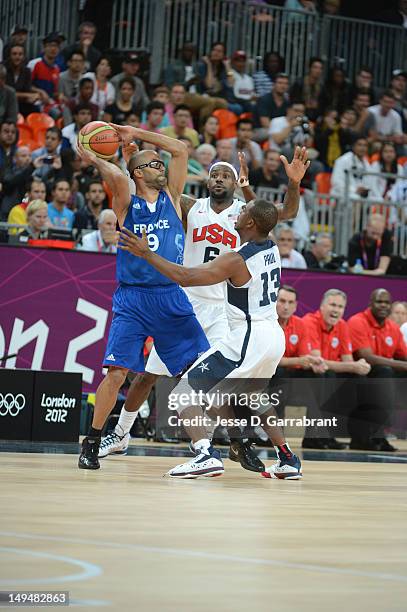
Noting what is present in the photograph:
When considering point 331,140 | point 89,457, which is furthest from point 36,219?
point 331,140

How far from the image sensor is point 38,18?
2077 centimetres

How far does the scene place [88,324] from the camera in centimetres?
1430

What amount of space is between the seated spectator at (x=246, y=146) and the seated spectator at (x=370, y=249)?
2172 mm

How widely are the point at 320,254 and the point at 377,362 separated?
98.7 inches

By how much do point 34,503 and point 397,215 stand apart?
13.1 m

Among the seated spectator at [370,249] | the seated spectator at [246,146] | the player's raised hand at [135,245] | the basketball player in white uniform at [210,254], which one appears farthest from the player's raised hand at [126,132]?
the seated spectator at [246,146]

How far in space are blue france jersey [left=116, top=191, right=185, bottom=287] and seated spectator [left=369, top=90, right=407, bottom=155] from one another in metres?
13.4

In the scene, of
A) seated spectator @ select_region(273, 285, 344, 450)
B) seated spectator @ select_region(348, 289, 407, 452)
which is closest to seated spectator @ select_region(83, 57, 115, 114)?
seated spectator @ select_region(273, 285, 344, 450)

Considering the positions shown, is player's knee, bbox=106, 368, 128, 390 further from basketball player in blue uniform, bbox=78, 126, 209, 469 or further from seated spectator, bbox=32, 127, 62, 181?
seated spectator, bbox=32, 127, 62, 181

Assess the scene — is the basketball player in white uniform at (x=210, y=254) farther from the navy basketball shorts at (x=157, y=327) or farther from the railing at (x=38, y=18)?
the railing at (x=38, y=18)

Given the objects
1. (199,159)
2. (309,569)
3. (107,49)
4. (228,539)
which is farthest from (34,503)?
(107,49)

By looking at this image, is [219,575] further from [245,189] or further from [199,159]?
[199,159]

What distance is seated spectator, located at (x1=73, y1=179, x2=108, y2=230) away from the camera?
51.2 feet
